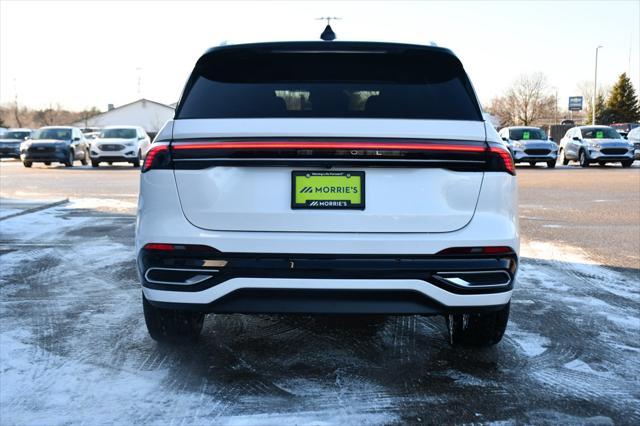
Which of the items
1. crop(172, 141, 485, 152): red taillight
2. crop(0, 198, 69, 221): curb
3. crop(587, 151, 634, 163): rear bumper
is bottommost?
crop(0, 198, 69, 221): curb

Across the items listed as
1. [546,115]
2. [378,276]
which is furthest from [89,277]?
[546,115]

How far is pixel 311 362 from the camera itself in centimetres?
367

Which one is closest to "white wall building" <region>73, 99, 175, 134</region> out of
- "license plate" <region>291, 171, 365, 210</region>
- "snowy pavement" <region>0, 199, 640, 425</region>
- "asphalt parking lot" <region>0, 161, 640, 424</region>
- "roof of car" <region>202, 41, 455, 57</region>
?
"asphalt parking lot" <region>0, 161, 640, 424</region>

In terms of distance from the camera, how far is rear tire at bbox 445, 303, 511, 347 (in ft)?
12.0

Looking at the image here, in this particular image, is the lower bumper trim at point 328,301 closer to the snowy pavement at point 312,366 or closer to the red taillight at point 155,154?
the snowy pavement at point 312,366

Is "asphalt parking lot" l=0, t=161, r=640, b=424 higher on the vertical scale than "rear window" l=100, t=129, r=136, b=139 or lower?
lower

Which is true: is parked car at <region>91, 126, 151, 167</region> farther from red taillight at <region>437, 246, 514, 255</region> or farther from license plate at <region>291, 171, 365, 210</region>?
red taillight at <region>437, 246, 514, 255</region>

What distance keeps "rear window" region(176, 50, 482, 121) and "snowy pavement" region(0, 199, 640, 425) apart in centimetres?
137

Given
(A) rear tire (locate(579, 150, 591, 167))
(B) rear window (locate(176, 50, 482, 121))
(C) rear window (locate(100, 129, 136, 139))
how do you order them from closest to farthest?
(B) rear window (locate(176, 50, 482, 121)), (A) rear tire (locate(579, 150, 591, 167)), (C) rear window (locate(100, 129, 136, 139))

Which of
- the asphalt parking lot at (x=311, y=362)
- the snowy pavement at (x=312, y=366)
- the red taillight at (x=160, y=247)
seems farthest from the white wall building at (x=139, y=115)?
the red taillight at (x=160, y=247)

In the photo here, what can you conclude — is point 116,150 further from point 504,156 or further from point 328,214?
point 504,156

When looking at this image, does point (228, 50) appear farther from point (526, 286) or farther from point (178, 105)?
point (526, 286)

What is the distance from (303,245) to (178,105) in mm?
1026

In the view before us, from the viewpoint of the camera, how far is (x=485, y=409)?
10.0ft
